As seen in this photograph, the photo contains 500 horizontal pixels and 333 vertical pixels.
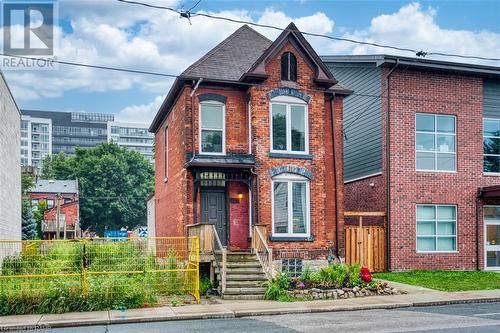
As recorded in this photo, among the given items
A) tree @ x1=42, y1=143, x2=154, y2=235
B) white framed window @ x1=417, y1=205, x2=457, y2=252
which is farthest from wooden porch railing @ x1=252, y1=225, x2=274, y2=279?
tree @ x1=42, y1=143, x2=154, y2=235

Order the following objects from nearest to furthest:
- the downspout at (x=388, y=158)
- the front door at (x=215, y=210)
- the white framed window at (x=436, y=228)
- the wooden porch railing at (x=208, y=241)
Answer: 1. the wooden porch railing at (x=208, y=241)
2. the front door at (x=215, y=210)
3. the downspout at (x=388, y=158)
4. the white framed window at (x=436, y=228)

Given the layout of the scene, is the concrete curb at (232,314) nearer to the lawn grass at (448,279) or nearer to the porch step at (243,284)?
the porch step at (243,284)

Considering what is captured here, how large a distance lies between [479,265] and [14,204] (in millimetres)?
20709

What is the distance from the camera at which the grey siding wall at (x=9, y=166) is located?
74.8 feet

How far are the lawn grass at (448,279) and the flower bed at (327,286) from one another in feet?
7.27

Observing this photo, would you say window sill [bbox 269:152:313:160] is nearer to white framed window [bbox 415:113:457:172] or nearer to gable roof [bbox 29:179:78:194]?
white framed window [bbox 415:113:457:172]

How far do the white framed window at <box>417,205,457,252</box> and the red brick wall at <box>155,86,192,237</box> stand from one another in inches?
383

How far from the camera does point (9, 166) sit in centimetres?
2553

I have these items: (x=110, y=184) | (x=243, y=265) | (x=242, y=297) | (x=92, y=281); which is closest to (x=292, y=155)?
(x=243, y=265)

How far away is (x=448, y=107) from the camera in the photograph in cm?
2475

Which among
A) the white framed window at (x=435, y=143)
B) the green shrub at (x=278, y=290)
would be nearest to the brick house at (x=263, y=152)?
the green shrub at (x=278, y=290)

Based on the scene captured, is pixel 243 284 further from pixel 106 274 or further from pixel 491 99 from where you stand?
pixel 491 99

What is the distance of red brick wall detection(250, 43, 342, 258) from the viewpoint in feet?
70.8

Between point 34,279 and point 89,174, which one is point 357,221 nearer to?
point 34,279
